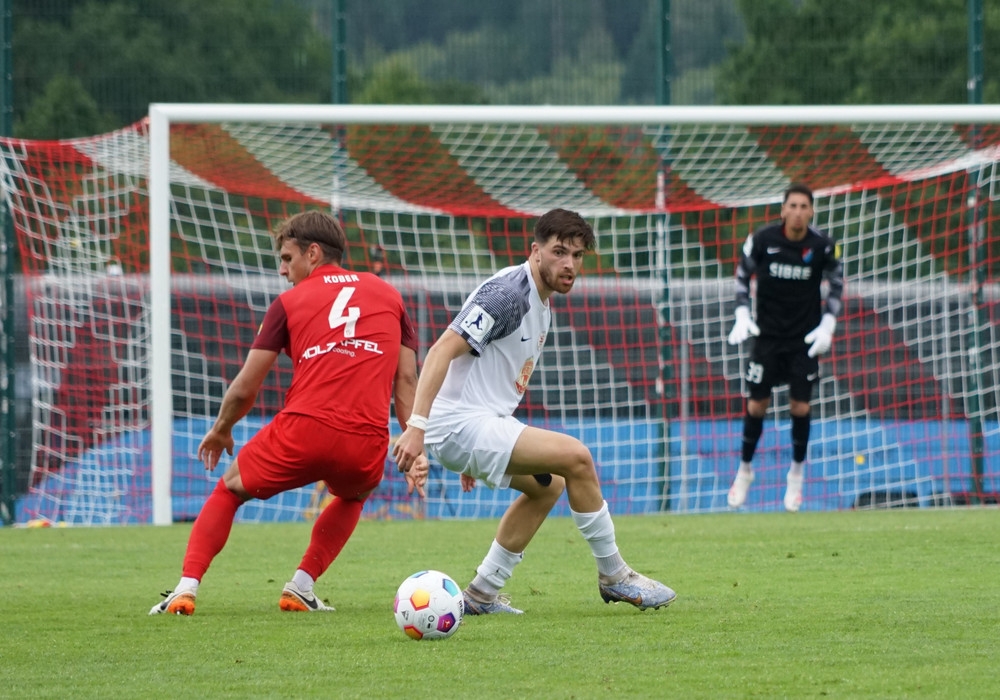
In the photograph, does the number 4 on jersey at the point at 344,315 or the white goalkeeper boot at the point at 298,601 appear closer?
the number 4 on jersey at the point at 344,315

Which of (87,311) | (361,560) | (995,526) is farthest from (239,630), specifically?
(87,311)

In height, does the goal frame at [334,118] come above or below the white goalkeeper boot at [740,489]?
above

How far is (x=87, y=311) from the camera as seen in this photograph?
12102 mm

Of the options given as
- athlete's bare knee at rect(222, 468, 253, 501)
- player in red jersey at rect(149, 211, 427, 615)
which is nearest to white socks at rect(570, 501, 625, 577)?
player in red jersey at rect(149, 211, 427, 615)

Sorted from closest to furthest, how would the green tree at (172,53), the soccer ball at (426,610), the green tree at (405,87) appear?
the soccer ball at (426,610), the green tree at (172,53), the green tree at (405,87)

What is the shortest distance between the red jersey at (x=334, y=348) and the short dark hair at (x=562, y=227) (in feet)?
2.59

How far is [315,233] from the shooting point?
19.3 feet

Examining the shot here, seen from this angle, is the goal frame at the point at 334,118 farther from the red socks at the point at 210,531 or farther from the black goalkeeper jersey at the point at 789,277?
the red socks at the point at 210,531

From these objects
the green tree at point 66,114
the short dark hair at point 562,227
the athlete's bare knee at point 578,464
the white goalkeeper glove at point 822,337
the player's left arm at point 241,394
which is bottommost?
the athlete's bare knee at point 578,464

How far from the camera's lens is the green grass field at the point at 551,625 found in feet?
13.4

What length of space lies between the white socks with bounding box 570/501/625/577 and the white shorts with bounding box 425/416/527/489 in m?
0.35

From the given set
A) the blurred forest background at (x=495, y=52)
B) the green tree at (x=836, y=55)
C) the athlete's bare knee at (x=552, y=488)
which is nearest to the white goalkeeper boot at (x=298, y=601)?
the athlete's bare knee at (x=552, y=488)

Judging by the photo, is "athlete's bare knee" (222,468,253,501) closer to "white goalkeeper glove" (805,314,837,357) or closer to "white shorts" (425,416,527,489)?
"white shorts" (425,416,527,489)

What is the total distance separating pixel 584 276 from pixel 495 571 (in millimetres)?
7538
